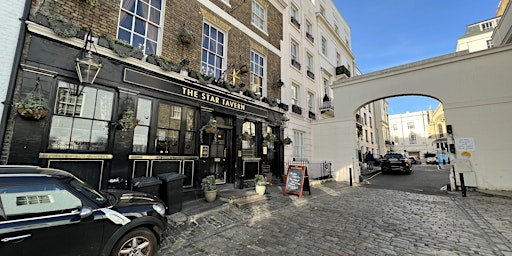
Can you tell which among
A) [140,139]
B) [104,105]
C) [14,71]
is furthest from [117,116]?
[14,71]

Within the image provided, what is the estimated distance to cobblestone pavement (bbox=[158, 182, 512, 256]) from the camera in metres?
3.79

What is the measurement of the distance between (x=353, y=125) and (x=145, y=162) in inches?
468

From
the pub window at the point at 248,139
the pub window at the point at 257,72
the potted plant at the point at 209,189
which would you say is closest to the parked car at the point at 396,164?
the pub window at the point at 257,72

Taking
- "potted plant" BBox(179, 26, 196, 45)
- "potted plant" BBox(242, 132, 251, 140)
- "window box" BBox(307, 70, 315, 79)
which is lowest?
"potted plant" BBox(242, 132, 251, 140)

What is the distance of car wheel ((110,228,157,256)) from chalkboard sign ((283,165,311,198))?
5.76 meters

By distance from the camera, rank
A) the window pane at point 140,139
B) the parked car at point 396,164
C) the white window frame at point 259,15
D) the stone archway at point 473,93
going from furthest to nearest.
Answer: the parked car at point 396,164 < the white window frame at point 259,15 < the stone archway at point 473,93 < the window pane at point 140,139

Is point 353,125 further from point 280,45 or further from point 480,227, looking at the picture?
point 480,227

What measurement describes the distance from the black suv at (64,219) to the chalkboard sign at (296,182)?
577 centimetres

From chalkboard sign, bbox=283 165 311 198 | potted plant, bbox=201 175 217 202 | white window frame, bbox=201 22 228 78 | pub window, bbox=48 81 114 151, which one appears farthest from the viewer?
white window frame, bbox=201 22 228 78

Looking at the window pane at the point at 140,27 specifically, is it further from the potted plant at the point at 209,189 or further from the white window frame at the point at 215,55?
the potted plant at the point at 209,189

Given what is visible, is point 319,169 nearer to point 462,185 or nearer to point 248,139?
point 248,139

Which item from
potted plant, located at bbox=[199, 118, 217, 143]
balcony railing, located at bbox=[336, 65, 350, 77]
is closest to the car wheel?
potted plant, located at bbox=[199, 118, 217, 143]

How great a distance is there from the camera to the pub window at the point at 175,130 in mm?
6750

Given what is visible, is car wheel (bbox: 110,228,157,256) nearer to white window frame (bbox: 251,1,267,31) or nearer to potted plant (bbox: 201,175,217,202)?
potted plant (bbox: 201,175,217,202)
